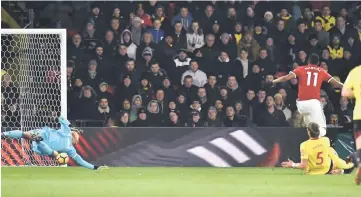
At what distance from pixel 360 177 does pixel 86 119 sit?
8.67 m

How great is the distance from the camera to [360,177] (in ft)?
38.5

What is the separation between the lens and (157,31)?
814 inches

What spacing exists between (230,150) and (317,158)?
9.93 feet

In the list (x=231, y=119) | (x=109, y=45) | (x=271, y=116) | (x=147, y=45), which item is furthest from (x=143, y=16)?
(x=271, y=116)

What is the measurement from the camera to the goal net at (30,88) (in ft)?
58.5

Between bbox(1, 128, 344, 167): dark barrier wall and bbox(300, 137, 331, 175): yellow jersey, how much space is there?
254 cm

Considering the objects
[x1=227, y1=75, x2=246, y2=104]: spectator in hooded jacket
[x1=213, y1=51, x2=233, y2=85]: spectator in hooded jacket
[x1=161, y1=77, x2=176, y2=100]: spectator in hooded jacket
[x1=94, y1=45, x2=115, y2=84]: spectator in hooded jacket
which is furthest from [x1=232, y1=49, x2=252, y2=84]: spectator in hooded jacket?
[x1=94, y1=45, x2=115, y2=84]: spectator in hooded jacket

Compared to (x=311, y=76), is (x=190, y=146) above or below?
below

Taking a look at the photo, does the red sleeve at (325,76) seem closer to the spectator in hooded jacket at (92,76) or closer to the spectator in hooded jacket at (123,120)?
the spectator in hooded jacket at (123,120)

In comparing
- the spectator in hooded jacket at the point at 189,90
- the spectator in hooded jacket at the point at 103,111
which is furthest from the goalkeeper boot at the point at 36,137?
the spectator in hooded jacket at the point at 189,90

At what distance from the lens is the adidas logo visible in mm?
18156

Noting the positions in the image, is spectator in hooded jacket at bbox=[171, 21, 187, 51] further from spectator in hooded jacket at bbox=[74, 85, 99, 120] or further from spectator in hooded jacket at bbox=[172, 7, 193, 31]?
spectator in hooded jacket at bbox=[74, 85, 99, 120]

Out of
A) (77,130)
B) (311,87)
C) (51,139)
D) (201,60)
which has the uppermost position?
(201,60)

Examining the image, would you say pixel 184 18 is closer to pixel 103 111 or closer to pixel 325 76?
pixel 103 111
